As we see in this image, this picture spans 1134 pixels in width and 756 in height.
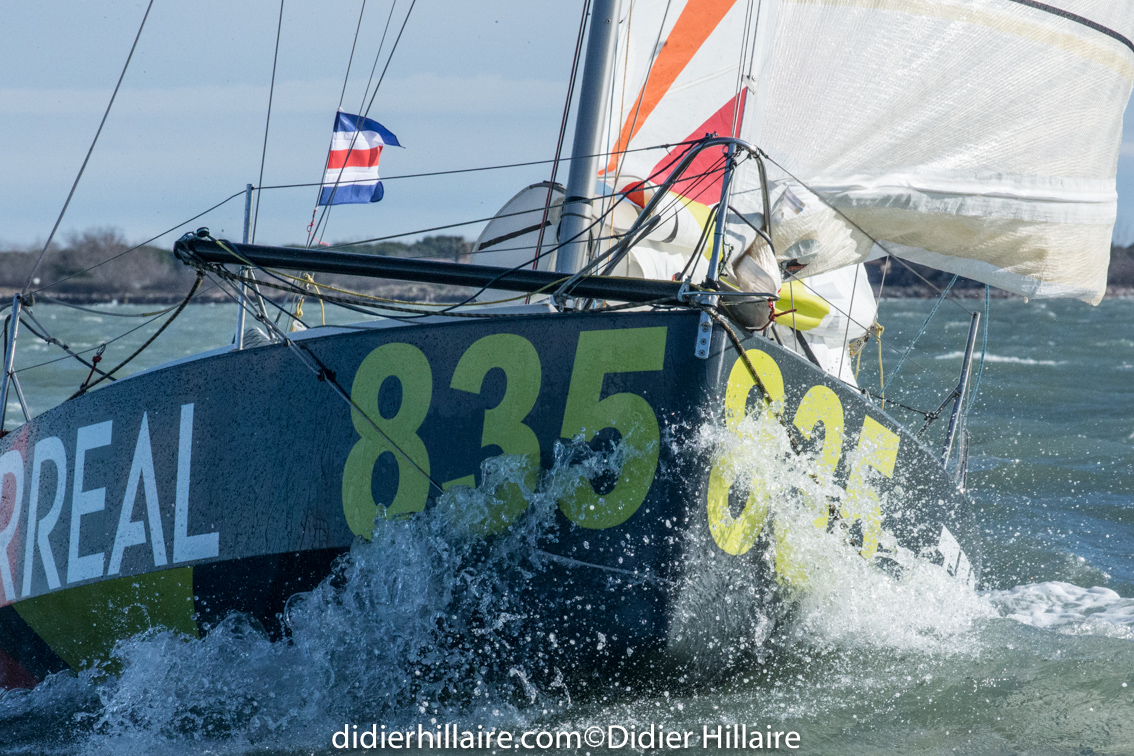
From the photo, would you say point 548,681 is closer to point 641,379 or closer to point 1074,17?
point 641,379

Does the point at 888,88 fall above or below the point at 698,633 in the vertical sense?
above

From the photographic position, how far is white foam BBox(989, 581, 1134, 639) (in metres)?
3.81

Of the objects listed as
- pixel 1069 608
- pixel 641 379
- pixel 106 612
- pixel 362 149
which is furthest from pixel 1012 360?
pixel 106 612

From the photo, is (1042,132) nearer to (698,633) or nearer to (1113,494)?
(698,633)

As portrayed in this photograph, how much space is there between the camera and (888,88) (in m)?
3.87

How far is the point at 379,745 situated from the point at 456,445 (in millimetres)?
872

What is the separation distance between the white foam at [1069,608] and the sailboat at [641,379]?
397mm

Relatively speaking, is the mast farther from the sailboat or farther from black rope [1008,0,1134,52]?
black rope [1008,0,1134,52]

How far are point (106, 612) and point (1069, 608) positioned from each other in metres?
3.89

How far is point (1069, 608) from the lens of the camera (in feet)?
14.0

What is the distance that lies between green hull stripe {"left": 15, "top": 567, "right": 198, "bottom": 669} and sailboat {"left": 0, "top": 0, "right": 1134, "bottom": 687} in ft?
0.04

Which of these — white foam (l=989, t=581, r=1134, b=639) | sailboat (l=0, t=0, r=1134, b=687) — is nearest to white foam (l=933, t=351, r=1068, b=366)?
white foam (l=989, t=581, r=1134, b=639)

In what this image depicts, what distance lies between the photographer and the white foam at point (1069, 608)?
381 centimetres

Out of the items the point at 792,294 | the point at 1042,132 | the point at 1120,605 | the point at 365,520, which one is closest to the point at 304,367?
the point at 365,520
